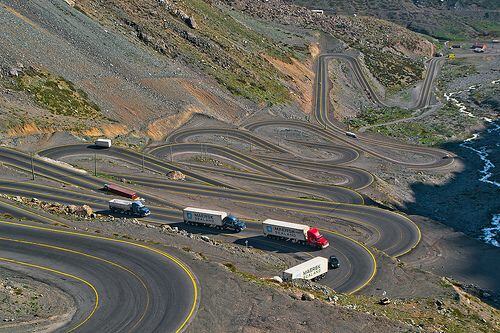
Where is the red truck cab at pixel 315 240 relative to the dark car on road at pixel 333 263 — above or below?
above

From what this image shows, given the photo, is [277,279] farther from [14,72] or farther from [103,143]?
[14,72]

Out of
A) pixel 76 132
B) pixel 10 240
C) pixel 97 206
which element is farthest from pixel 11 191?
pixel 76 132

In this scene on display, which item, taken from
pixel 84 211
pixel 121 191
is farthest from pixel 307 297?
pixel 121 191

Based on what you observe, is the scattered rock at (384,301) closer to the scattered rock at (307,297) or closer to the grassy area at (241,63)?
the scattered rock at (307,297)

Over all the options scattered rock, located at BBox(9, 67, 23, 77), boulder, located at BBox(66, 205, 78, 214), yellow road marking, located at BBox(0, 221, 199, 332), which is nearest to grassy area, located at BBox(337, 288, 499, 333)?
yellow road marking, located at BBox(0, 221, 199, 332)

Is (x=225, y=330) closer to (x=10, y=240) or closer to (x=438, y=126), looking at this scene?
(x=10, y=240)

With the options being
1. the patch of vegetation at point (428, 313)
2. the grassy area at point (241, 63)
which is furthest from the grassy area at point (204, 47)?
the patch of vegetation at point (428, 313)
